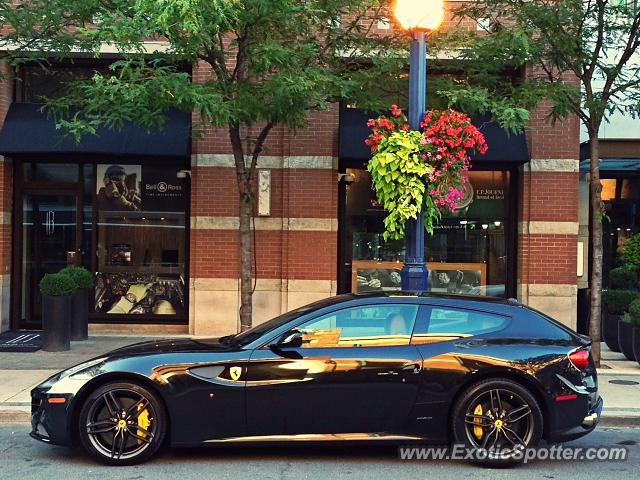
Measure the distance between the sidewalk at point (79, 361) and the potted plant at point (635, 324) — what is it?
269mm

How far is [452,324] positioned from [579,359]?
42.9 inches

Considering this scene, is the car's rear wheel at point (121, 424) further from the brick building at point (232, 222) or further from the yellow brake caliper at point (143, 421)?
the brick building at point (232, 222)

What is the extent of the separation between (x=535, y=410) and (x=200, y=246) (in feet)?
25.9

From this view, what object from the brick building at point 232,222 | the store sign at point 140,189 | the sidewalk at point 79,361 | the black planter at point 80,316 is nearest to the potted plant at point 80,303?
the black planter at point 80,316

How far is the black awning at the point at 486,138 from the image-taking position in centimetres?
1186

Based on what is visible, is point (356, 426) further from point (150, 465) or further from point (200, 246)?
point (200, 246)

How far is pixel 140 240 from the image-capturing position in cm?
1285

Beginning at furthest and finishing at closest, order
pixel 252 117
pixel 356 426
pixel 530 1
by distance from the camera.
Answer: pixel 530 1 < pixel 252 117 < pixel 356 426

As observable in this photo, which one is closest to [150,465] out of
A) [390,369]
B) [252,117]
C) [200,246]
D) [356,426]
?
[356,426]

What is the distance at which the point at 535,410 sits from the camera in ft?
18.2

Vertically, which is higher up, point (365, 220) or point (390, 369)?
point (365, 220)

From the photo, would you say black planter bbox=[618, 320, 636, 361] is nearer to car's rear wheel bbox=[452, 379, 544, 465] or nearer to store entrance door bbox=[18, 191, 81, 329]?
car's rear wheel bbox=[452, 379, 544, 465]

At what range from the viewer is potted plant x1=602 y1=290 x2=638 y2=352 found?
11251 millimetres

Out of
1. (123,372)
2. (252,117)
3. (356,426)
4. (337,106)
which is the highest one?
(337,106)
